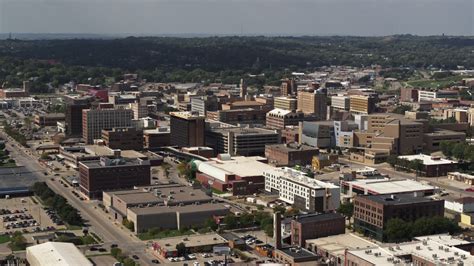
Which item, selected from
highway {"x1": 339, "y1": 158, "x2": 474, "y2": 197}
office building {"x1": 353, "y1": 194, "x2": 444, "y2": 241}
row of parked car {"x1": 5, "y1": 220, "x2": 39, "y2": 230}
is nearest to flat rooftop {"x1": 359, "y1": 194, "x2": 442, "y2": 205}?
office building {"x1": 353, "y1": 194, "x2": 444, "y2": 241}

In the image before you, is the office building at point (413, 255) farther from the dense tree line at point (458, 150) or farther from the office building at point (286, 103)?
the office building at point (286, 103)

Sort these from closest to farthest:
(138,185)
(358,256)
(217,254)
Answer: (358,256) → (217,254) → (138,185)

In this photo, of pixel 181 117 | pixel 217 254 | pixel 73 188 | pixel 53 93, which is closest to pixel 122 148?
pixel 181 117

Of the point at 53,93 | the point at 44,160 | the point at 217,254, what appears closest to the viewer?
the point at 217,254

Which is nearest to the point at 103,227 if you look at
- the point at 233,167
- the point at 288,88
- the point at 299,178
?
the point at 299,178

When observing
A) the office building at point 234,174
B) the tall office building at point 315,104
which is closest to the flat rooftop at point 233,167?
the office building at point 234,174

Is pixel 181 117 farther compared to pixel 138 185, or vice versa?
pixel 181 117

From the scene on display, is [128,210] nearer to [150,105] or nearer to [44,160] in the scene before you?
[44,160]
